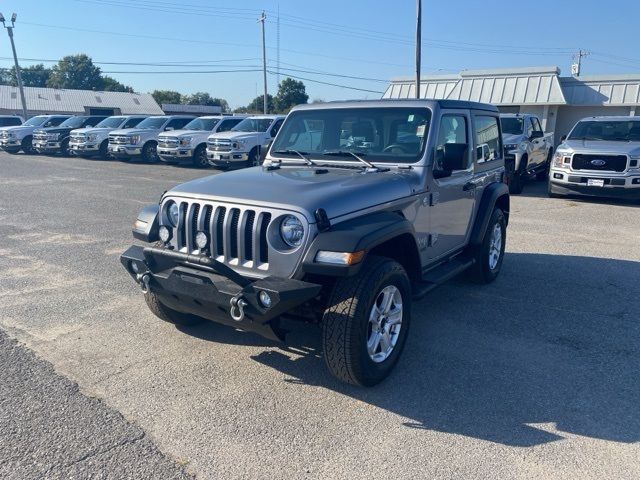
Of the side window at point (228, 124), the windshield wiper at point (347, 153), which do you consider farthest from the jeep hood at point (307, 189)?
the side window at point (228, 124)

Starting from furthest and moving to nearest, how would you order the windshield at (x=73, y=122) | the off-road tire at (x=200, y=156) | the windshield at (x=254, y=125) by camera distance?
the windshield at (x=73, y=122), the off-road tire at (x=200, y=156), the windshield at (x=254, y=125)

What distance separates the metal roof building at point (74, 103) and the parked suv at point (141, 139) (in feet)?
136

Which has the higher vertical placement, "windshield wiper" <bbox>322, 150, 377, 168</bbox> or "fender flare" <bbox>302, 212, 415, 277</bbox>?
"windshield wiper" <bbox>322, 150, 377, 168</bbox>

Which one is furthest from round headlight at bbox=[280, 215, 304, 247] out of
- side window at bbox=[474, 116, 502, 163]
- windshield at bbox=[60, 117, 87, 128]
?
windshield at bbox=[60, 117, 87, 128]

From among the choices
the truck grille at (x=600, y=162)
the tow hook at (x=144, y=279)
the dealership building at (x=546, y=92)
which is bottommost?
the tow hook at (x=144, y=279)

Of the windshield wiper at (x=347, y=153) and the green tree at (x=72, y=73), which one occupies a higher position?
the green tree at (x=72, y=73)

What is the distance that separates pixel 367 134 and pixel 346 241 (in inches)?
70.7

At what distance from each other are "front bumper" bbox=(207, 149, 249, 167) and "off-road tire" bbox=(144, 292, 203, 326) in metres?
13.1

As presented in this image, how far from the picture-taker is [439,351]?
4.34 metres

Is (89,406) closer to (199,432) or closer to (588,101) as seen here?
(199,432)

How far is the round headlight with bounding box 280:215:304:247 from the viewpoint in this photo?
349 centimetres

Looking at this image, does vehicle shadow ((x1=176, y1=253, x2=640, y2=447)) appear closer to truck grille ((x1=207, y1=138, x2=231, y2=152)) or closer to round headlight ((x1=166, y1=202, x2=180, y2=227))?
round headlight ((x1=166, y1=202, x2=180, y2=227))

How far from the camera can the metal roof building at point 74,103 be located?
58.2 m

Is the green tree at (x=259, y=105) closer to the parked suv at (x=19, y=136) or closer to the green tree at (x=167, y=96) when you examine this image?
the green tree at (x=167, y=96)
